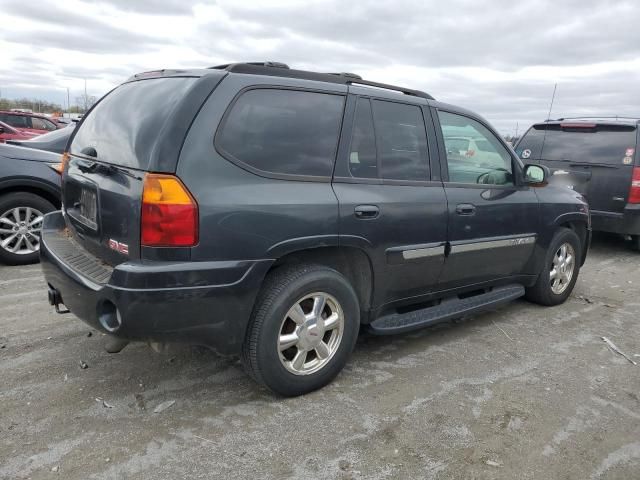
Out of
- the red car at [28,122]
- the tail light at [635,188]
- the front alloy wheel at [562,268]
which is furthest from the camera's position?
the red car at [28,122]

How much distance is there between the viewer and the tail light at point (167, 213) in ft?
8.13

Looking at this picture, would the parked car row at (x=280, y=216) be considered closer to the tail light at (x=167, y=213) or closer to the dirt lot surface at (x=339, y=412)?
the tail light at (x=167, y=213)

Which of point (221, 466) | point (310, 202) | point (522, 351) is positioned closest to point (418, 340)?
point (522, 351)

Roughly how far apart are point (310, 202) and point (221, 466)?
1.38 metres

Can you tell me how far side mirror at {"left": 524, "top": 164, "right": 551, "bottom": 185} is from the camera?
4348mm

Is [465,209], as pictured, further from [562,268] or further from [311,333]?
[562,268]

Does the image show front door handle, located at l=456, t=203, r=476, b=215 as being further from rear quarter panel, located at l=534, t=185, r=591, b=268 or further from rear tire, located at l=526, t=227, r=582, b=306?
rear tire, located at l=526, t=227, r=582, b=306

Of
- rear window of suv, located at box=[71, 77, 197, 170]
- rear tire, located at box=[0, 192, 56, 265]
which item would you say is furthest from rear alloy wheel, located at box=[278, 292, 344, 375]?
rear tire, located at box=[0, 192, 56, 265]

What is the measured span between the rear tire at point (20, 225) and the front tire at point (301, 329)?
3703 millimetres

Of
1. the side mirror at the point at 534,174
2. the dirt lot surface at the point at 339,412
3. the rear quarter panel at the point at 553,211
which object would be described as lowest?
the dirt lot surface at the point at 339,412

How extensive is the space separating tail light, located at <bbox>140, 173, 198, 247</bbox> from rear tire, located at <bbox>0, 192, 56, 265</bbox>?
3.59 m

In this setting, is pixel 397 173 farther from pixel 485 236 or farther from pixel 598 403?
pixel 598 403

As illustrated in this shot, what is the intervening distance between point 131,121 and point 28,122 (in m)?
15.9

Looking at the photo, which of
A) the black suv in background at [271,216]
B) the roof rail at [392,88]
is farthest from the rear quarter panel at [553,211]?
the roof rail at [392,88]
